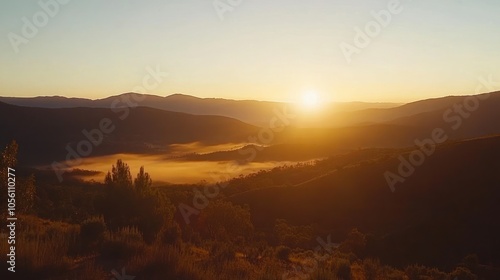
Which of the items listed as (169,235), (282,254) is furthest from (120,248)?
(282,254)

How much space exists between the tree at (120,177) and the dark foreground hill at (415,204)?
18663 millimetres

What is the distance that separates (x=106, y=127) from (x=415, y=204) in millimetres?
138477

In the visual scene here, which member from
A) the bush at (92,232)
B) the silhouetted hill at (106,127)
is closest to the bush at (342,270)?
the bush at (92,232)

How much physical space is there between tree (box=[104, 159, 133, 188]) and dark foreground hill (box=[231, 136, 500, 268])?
1866 centimetres

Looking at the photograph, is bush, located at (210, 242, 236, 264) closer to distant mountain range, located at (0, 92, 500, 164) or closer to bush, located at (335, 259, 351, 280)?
bush, located at (335, 259, 351, 280)

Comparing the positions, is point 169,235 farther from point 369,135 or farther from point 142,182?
point 369,135

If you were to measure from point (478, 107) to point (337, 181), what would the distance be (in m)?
136

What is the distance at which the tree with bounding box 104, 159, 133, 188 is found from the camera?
58.9 feet

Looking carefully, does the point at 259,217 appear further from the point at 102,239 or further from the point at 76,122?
the point at 76,122

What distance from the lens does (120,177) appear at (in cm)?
1845

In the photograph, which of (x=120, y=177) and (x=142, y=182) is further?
(x=142, y=182)

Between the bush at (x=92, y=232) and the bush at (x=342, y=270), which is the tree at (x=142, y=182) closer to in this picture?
the bush at (x=92, y=232)

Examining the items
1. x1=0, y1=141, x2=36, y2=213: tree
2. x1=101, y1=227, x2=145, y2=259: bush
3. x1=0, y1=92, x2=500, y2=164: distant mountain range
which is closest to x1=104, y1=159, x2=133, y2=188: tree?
x1=0, y1=141, x2=36, y2=213: tree

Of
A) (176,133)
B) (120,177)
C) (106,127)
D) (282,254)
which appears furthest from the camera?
(176,133)
